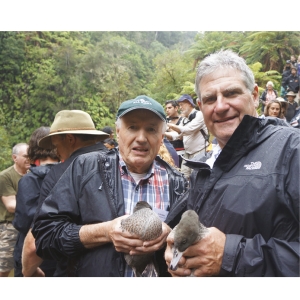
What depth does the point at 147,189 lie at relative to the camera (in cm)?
202

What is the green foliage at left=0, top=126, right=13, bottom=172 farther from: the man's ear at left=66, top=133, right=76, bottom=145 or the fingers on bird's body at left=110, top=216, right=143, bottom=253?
the fingers on bird's body at left=110, top=216, right=143, bottom=253

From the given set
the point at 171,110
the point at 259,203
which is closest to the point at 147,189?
the point at 259,203

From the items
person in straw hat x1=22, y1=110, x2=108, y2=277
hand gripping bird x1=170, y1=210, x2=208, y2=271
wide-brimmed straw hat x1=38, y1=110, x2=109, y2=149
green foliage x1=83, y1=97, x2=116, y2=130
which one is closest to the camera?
hand gripping bird x1=170, y1=210, x2=208, y2=271

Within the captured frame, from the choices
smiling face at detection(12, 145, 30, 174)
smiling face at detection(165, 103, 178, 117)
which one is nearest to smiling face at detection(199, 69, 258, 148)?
smiling face at detection(12, 145, 30, 174)

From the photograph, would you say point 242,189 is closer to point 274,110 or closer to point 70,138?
point 70,138

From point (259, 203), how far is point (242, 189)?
10 cm

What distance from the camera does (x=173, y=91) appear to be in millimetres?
8852

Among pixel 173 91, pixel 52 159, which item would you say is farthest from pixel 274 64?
pixel 52 159

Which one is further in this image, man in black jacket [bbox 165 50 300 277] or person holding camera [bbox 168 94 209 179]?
person holding camera [bbox 168 94 209 179]

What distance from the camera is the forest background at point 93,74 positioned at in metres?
5.79

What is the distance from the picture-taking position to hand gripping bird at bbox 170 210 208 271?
1.44m

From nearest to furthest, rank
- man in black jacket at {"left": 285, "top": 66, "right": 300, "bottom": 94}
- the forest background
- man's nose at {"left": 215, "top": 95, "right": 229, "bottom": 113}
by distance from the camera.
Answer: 1. man's nose at {"left": 215, "top": 95, "right": 229, "bottom": 113}
2. the forest background
3. man in black jacket at {"left": 285, "top": 66, "right": 300, "bottom": 94}
